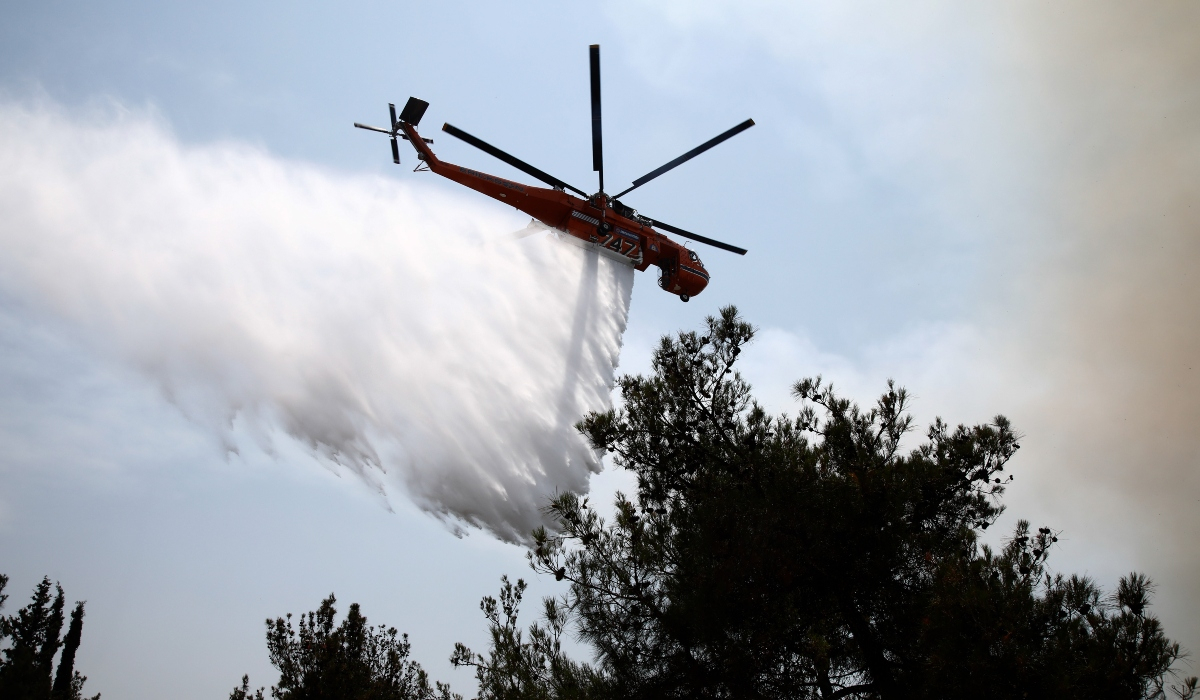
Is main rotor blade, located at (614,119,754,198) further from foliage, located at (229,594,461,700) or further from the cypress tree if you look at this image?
the cypress tree

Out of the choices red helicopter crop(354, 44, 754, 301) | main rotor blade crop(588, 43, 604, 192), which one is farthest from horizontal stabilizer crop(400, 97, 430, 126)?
main rotor blade crop(588, 43, 604, 192)

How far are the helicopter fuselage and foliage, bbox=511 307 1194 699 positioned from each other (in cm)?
619

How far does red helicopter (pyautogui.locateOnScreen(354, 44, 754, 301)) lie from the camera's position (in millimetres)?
12992

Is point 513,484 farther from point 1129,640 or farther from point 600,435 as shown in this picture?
point 1129,640

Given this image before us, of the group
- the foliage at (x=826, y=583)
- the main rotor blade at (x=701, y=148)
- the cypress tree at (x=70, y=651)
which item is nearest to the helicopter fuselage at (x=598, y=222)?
the main rotor blade at (x=701, y=148)

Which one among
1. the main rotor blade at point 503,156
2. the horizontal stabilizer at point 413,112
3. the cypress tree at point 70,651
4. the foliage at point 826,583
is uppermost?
the horizontal stabilizer at point 413,112

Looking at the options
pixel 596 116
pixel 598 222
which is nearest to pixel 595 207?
pixel 598 222

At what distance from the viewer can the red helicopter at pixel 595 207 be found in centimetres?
1299

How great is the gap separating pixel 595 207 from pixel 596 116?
221 centimetres

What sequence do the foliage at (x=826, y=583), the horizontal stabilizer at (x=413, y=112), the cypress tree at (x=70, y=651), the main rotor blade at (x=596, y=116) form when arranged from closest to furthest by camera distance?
1. the foliage at (x=826, y=583)
2. the main rotor blade at (x=596, y=116)
3. the horizontal stabilizer at (x=413, y=112)
4. the cypress tree at (x=70, y=651)

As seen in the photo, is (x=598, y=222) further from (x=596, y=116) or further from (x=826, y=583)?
(x=826, y=583)

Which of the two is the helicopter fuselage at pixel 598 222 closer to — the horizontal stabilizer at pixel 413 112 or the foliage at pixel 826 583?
the horizontal stabilizer at pixel 413 112

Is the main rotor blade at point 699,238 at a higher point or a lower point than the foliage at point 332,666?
higher

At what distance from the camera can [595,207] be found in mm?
14547
